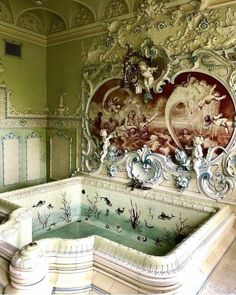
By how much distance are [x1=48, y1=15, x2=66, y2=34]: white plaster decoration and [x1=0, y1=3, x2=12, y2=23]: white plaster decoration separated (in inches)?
28.1

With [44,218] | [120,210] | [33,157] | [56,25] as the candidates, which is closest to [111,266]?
[120,210]

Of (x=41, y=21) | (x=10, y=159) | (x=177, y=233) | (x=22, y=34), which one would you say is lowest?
(x=177, y=233)

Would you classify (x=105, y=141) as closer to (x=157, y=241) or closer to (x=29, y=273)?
(x=157, y=241)

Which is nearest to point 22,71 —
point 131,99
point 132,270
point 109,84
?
point 109,84

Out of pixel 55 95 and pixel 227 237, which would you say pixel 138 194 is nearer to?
pixel 227 237

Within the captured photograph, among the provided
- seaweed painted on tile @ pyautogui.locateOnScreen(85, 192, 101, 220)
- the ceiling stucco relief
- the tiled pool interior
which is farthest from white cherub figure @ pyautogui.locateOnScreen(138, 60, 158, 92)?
seaweed painted on tile @ pyautogui.locateOnScreen(85, 192, 101, 220)

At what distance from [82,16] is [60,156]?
2385mm

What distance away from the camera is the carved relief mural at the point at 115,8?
3.58 meters

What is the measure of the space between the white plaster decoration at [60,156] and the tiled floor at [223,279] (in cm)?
294

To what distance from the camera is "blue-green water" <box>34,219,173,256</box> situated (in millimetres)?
3107

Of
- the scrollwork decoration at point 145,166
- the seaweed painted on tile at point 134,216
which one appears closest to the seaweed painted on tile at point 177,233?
the seaweed painted on tile at point 134,216

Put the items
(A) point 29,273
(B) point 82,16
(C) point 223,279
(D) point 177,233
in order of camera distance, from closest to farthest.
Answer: (A) point 29,273
(C) point 223,279
(D) point 177,233
(B) point 82,16

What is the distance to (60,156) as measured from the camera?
4512 mm

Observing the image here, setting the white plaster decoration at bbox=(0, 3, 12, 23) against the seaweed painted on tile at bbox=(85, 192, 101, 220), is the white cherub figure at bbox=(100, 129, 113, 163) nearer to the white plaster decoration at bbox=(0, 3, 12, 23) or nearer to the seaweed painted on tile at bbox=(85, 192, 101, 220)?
the seaweed painted on tile at bbox=(85, 192, 101, 220)
